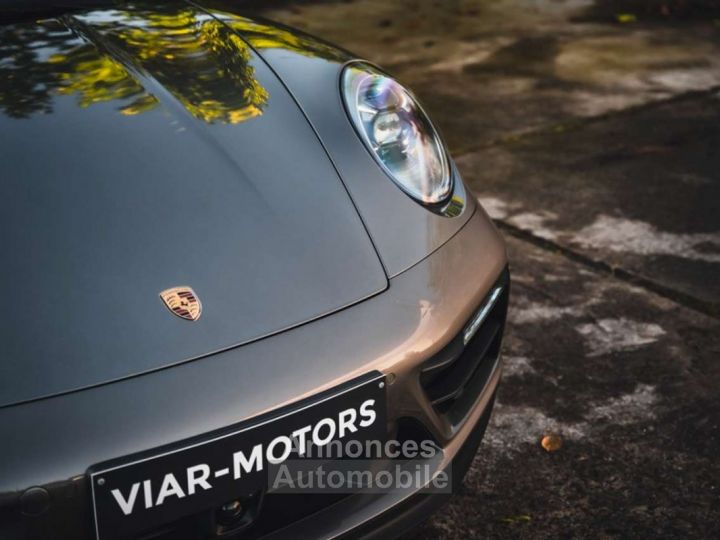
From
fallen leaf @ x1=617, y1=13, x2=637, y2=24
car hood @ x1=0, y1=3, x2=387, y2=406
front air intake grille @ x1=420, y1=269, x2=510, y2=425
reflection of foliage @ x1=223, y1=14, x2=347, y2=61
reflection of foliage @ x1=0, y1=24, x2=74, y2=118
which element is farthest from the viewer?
fallen leaf @ x1=617, y1=13, x2=637, y2=24

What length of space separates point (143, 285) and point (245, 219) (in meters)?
0.24

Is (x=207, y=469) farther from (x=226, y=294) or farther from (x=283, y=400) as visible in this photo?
(x=226, y=294)

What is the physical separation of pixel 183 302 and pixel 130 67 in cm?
65

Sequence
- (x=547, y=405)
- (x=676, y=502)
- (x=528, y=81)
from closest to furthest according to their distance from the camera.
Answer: (x=676, y=502) → (x=547, y=405) → (x=528, y=81)

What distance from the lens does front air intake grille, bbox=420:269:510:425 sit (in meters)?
1.70

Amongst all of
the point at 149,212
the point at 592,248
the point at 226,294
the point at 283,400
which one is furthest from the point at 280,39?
the point at 592,248

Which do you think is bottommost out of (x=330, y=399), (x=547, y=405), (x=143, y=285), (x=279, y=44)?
(x=547, y=405)

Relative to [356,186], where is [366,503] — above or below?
below

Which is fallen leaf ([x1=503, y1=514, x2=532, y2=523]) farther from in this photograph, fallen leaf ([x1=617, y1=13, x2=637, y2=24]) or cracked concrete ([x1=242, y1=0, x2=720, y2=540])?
fallen leaf ([x1=617, y1=13, x2=637, y2=24])

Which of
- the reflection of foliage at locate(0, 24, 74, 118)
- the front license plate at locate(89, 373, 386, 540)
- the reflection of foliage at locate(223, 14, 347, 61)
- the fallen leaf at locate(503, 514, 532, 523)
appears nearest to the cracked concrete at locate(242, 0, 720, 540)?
the fallen leaf at locate(503, 514, 532, 523)

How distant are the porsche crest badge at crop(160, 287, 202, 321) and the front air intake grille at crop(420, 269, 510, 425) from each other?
15.0 inches

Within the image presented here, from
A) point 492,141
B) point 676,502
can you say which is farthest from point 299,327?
point 492,141

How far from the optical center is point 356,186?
1858mm

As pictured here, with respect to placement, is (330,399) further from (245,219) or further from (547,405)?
(547,405)
